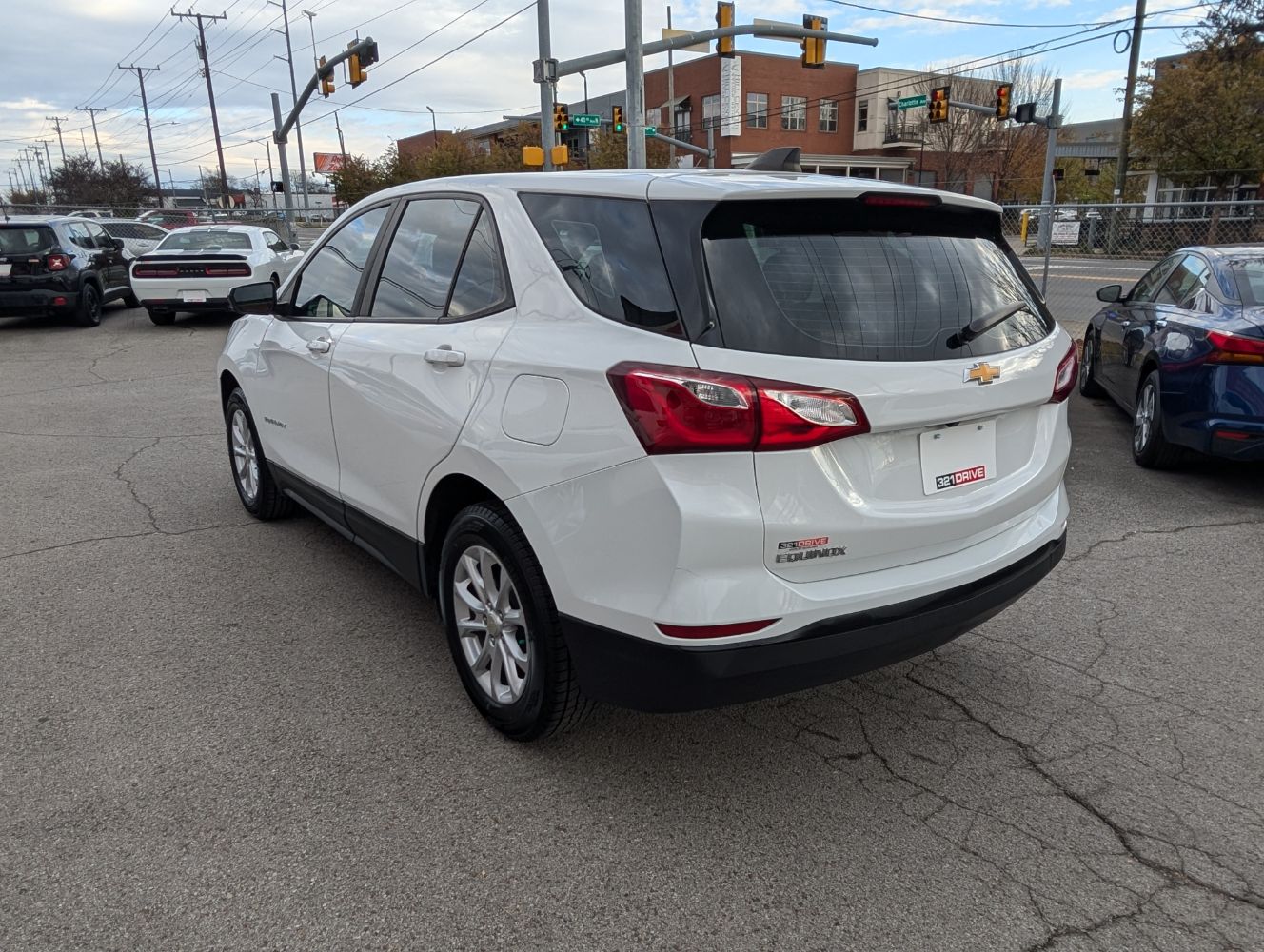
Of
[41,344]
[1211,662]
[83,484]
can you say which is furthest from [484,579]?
[41,344]

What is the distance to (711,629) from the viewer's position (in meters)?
2.41

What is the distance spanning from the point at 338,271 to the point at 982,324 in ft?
9.12

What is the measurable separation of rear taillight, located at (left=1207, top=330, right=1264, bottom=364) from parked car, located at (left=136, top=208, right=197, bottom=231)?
3325cm

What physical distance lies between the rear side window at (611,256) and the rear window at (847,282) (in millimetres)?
162

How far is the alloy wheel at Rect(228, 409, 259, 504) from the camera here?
5.36 m

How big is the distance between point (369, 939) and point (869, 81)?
63086 mm

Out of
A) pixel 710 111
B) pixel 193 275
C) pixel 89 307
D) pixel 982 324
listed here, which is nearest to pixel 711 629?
pixel 982 324

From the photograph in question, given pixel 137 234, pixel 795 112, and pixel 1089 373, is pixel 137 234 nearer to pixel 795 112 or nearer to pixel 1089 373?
pixel 1089 373

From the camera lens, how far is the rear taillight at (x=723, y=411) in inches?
92.6

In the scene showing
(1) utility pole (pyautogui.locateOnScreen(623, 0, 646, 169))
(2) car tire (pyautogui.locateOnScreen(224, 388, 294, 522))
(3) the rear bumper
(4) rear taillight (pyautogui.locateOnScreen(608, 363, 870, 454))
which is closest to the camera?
(4) rear taillight (pyautogui.locateOnScreen(608, 363, 870, 454))

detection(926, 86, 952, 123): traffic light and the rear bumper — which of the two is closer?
the rear bumper

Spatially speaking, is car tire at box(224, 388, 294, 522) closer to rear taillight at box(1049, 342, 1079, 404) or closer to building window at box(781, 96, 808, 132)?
rear taillight at box(1049, 342, 1079, 404)

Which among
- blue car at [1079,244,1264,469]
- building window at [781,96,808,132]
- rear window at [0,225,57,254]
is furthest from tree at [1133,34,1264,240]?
rear window at [0,225,57,254]

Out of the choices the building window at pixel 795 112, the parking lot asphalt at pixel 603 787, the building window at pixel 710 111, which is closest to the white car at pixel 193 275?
the parking lot asphalt at pixel 603 787
